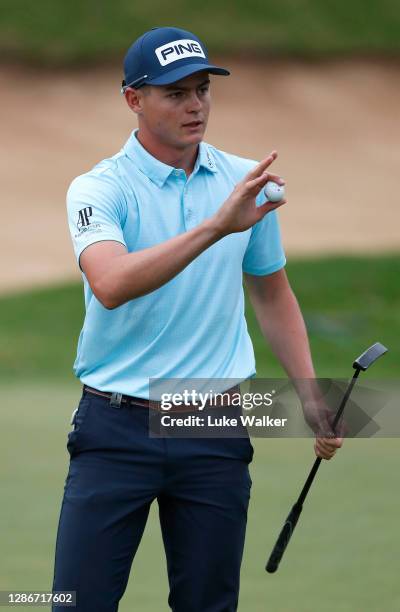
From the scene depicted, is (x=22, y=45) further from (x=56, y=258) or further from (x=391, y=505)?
(x=391, y=505)

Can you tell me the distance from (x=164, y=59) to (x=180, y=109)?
137 mm

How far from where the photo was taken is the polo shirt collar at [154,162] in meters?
3.88

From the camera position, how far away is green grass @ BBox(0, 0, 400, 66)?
23344mm

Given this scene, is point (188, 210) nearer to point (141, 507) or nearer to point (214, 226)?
point (214, 226)

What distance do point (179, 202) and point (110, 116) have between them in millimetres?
19211

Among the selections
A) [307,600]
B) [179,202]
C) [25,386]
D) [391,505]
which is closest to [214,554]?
[179,202]

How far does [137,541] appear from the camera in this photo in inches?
153

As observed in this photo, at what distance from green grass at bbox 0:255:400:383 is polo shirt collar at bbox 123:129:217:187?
7.04 meters

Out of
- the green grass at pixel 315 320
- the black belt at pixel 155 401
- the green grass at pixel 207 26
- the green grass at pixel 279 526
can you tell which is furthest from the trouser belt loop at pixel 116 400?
the green grass at pixel 207 26

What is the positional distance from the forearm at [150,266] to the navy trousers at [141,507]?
420mm

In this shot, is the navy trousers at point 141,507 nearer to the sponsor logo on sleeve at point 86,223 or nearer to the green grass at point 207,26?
the sponsor logo on sleeve at point 86,223

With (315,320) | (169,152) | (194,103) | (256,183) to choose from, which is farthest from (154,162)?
(315,320)

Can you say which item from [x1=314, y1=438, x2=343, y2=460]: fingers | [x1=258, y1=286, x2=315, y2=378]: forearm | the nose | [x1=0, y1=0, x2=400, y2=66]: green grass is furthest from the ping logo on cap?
[x1=0, y1=0, x2=400, y2=66]: green grass

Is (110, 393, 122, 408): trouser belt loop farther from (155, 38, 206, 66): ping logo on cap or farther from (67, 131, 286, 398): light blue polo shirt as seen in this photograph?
(155, 38, 206, 66): ping logo on cap
